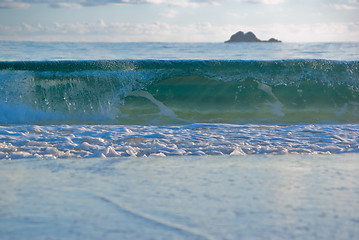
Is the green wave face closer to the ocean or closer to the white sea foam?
the ocean

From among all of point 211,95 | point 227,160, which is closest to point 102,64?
point 211,95

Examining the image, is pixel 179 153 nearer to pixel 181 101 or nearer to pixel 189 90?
pixel 181 101

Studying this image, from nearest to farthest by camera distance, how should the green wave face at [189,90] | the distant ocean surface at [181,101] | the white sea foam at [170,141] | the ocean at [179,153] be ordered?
1. the ocean at [179,153]
2. the white sea foam at [170,141]
3. the distant ocean surface at [181,101]
4. the green wave face at [189,90]

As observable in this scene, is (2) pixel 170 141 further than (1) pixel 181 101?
No

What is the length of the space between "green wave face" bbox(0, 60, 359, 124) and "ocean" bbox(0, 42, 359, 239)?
3 cm

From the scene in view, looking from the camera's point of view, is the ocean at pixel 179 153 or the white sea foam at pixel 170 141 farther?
the white sea foam at pixel 170 141

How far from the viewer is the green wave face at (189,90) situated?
905 cm

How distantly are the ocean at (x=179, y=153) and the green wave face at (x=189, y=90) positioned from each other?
32mm

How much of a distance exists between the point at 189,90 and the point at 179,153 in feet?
18.9

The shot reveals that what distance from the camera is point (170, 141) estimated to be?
17.6ft

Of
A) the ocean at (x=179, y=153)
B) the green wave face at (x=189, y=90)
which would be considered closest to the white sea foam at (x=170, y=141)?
the ocean at (x=179, y=153)

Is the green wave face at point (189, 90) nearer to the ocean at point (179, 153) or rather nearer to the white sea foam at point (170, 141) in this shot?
the ocean at point (179, 153)

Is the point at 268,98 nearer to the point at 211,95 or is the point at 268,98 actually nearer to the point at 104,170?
the point at 211,95

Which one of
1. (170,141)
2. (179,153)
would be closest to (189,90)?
(170,141)
